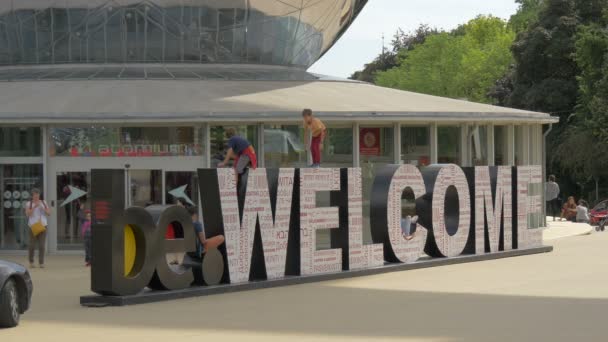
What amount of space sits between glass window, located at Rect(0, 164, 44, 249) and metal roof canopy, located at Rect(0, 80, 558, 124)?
5.17ft

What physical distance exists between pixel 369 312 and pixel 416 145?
16.0m

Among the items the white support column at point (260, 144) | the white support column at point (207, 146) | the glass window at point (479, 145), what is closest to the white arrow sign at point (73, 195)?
the white support column at point (207, 146)

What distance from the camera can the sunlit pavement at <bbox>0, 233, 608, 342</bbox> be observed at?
15.2 meters

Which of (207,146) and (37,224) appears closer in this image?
(37,224)

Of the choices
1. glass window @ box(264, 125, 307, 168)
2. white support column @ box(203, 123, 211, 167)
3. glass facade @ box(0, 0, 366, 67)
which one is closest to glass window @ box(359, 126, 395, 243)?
glass window @ box(264, 125, 307, 168)

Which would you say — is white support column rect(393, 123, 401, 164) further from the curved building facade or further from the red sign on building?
the red sign on building

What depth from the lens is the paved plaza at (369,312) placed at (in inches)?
599

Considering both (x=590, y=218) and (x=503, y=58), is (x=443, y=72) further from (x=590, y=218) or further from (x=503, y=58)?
(x=590, y=218)

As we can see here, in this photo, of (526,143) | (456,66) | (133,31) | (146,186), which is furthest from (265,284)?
(456,66)

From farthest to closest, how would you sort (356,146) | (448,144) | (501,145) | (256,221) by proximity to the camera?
1. (501,145)
2. (448,144)
3. (356,146)
4. (256,221)

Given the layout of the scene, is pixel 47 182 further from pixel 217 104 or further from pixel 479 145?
pixel 479 145

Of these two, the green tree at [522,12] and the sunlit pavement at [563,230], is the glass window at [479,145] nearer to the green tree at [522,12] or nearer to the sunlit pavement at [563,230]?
the sunlit pavement at [563,230]

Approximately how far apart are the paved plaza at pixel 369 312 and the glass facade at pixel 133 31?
12445 mm

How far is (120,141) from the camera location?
30750 mm
